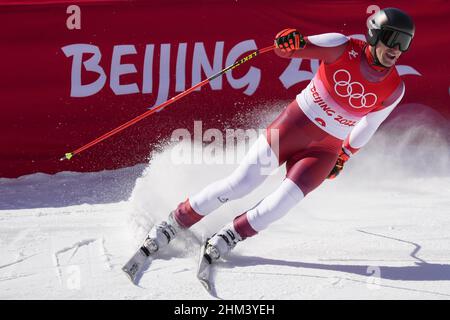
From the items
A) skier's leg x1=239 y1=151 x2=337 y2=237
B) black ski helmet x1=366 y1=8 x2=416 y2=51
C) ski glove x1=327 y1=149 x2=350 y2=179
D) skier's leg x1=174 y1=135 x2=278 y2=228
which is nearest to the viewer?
black ski helmet x1=366 y1=8 x2=416 y2=51

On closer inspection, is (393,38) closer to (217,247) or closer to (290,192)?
(290,192)

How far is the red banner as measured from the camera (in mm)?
6172

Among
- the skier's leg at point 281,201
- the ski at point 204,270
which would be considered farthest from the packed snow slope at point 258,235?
the skier's leg at point 281,201

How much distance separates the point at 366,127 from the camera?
13.7ft

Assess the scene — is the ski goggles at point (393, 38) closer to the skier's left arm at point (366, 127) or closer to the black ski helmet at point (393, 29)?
the black ski helmet at point (393, 29)

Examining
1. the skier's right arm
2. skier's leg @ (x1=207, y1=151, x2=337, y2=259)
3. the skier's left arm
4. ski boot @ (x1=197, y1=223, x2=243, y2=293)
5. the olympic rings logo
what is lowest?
ski boot @ (x1=197, y1=223, x2=243, y2=293)

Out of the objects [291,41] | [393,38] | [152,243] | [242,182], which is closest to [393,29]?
[393,38]

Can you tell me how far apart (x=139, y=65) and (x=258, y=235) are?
2.53 metres

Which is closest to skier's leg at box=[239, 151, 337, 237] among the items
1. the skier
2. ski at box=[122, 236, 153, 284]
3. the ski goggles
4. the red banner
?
the skier

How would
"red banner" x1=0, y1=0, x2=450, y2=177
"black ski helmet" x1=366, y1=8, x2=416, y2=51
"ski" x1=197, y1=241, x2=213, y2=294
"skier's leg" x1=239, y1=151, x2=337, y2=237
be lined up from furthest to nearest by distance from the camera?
1. "red banner" x1=0, y1=0, x2=450, y2=177
2. "skier's leg" x1=239, y1=151, x2=337, y2=237
3. "black ski helmet" x1=366, y1=8, x2=416, y2=51
4. "ski" x1=197, y1=241, x2=213, y2=294

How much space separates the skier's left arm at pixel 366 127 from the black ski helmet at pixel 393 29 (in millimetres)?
367

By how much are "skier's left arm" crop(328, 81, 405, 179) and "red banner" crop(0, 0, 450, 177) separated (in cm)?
221

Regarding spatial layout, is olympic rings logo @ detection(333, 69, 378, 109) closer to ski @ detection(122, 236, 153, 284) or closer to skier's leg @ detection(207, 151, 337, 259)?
skier's leg @ detection(207, 151, 337, 259)
